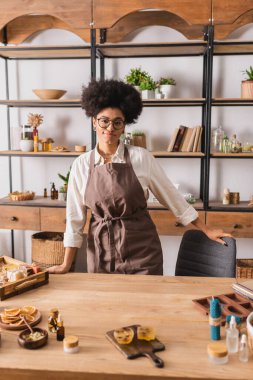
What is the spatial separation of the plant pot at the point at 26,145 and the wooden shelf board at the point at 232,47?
1.82 meters

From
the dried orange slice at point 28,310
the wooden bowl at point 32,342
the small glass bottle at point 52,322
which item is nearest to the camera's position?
the wooden bowl at point 32,342

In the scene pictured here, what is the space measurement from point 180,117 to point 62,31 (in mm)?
1385

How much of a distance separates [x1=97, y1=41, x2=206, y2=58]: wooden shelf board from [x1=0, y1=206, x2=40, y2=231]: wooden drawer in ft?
5.02

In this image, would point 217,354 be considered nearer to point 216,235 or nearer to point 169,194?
point 216,235

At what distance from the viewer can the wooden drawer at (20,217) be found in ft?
12.1

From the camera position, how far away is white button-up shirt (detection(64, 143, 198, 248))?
2168 mm

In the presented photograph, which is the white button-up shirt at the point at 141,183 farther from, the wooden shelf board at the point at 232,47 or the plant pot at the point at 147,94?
the wooden shelf board at the point at 232,47

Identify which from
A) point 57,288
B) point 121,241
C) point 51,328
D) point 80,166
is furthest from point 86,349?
point 80,166

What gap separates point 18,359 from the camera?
1.23m

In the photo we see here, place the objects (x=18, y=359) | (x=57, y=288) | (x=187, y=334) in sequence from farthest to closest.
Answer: (x=57, y=288) < (x=187, y=334) < (x=18, y=359)

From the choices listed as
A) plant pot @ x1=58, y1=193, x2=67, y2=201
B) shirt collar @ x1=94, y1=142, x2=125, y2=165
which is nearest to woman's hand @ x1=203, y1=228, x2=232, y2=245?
shirt collar @ x1=94, y1=142, x2=125, y2=165

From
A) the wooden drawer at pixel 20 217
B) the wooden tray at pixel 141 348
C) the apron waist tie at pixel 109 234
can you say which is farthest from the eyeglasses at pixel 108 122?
the wooden drawer at pixel 20 217

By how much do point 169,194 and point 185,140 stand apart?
1547 mm

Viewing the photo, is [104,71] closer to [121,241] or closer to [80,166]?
[80,166]
